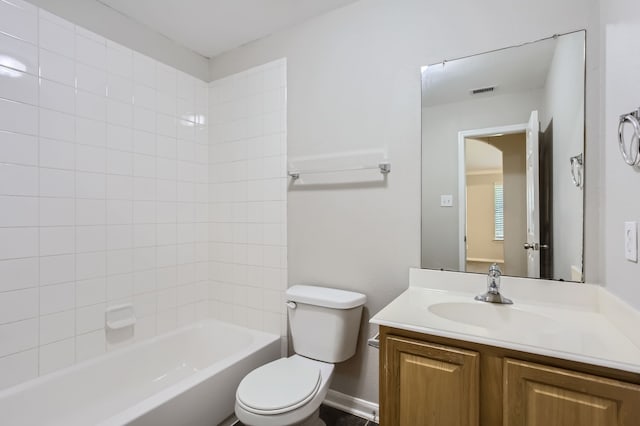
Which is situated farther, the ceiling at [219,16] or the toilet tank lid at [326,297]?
the ceiling at [219,16]

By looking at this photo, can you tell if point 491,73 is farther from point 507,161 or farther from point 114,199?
point 114,199

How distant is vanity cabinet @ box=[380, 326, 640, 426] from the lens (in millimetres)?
886

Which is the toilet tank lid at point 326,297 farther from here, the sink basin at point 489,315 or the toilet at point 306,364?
the sink basin at point 489,315

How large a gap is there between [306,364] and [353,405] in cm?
45

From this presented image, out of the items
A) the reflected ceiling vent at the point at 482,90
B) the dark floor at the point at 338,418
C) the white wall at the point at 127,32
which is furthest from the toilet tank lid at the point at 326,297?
the white wall at the point at 127,32

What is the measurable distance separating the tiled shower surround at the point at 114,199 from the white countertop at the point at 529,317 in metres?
1.06

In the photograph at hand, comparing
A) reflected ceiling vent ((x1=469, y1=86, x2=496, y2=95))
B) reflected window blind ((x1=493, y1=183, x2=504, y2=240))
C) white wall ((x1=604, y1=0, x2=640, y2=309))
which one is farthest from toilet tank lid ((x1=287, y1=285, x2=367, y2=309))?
reflected ceiling vent ((x1=469, y1=86, x2=496, y2=95))

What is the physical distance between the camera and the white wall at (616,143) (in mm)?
1014

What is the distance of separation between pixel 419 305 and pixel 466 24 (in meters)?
1.37

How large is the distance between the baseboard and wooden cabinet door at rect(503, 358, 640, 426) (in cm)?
99

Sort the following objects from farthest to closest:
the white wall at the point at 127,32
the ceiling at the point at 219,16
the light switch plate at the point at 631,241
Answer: the ceiling at the point at 219,16 → the white wall at the point at 127,32 → the light switch plate at the point at 631,241

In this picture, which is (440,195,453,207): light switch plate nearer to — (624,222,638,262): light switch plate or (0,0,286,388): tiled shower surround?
(624,222,638,262): light switch plate

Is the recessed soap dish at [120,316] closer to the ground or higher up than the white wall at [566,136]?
closer to the ground

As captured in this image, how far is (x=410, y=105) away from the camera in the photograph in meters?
1.74
